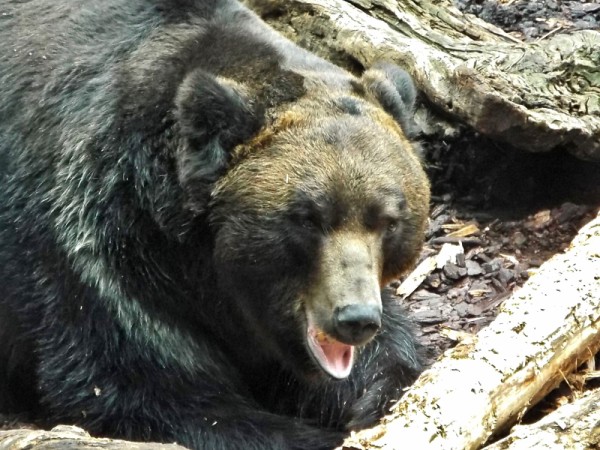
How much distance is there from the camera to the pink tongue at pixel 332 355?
5.37 m

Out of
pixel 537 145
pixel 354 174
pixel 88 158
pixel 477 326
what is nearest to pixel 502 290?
pixel 477 326

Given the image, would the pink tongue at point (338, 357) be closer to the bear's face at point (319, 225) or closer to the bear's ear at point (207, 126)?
the bear's face at point (319, 225)

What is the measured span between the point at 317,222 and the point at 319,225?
17 mm

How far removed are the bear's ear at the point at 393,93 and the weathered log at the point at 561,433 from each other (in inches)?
78.3

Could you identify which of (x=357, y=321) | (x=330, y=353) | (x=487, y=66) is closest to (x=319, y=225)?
(x=357, y=321)

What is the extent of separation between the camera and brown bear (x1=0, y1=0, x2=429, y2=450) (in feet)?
17.4

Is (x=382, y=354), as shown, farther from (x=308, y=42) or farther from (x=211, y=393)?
(x=308, y=42)

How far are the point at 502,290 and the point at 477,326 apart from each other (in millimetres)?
456

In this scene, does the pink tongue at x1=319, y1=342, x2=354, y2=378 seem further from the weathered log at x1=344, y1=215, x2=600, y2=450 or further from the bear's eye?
the bear's eye

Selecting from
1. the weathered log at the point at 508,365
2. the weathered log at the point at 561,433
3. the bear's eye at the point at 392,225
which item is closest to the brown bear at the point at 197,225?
the bear's eye at the point at 392,225

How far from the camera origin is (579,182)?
811cm

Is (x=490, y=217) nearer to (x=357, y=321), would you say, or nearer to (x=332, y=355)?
(x=332, y=355)

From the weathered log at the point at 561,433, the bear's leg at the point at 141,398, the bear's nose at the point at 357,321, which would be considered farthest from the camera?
the bear's leg at the point at 141,398

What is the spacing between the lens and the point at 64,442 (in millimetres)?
4074
